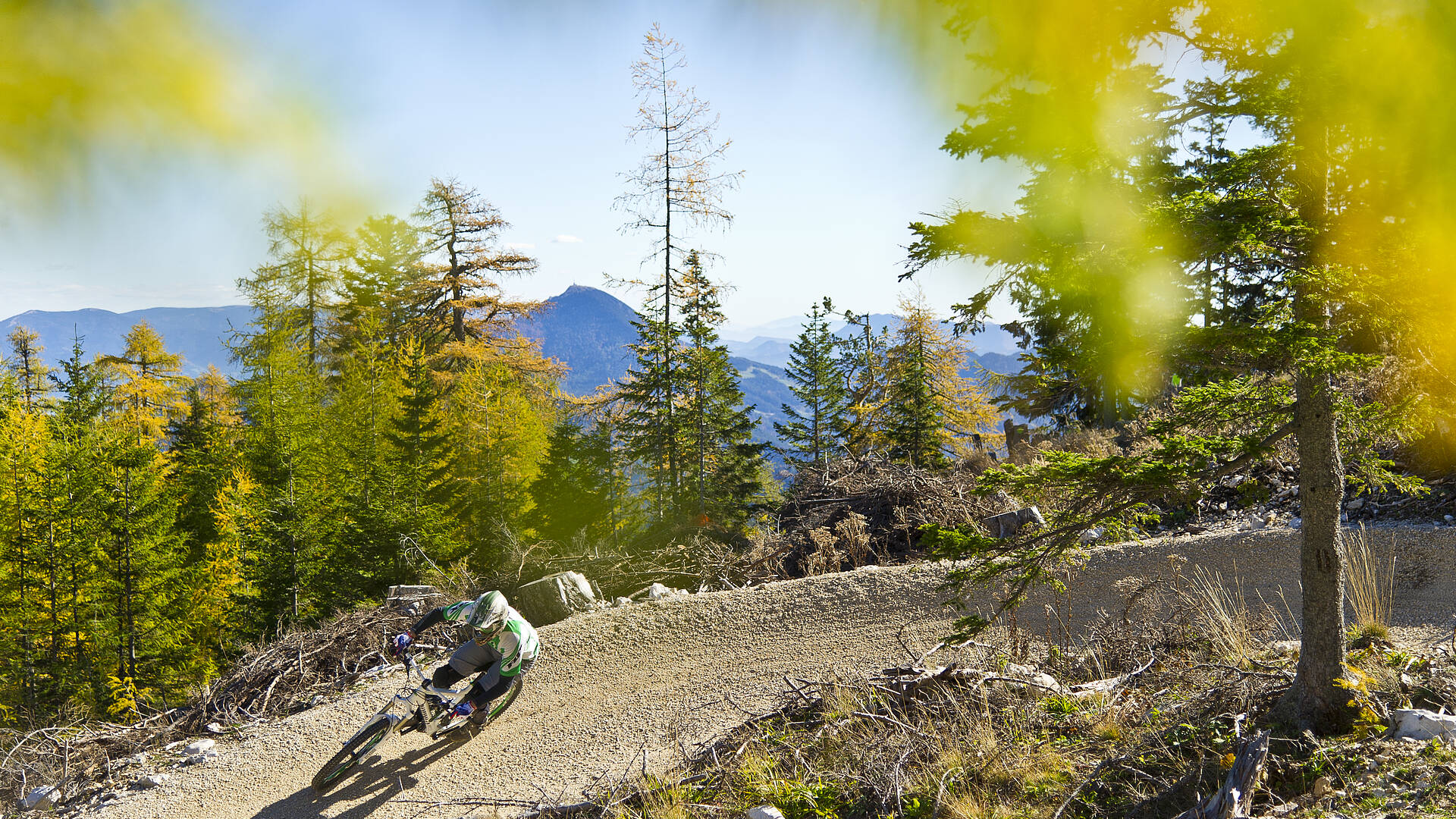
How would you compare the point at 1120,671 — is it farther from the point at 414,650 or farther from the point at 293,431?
the point at 293,431

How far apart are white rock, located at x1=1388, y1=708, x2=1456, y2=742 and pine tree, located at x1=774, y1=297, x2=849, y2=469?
92.0 feet

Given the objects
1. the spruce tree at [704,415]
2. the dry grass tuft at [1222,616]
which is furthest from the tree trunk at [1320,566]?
the spruce tree at [704,415]

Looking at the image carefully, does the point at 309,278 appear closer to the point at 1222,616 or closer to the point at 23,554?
the point at 23,554

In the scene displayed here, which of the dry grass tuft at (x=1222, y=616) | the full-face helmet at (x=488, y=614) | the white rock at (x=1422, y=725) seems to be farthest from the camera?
the full-face helmet at (x=488, y=614)

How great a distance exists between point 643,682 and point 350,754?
3227 mm

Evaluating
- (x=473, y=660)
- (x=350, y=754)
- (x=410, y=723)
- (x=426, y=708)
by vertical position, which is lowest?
(x=350, y=754)

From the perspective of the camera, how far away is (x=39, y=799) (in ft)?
24.1

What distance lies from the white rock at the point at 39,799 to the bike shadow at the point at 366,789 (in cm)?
264

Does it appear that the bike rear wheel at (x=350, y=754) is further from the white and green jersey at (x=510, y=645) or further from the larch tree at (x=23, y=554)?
the larch tree at (x=23, y=554)

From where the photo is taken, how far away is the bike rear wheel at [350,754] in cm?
658

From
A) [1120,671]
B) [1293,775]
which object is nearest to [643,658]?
[1120,671]

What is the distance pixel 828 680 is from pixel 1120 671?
2.78 metres

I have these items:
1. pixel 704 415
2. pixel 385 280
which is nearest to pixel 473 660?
pixel 704 415

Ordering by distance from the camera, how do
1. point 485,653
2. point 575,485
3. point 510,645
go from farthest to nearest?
point 575,485
point 485,653
point 510,645
